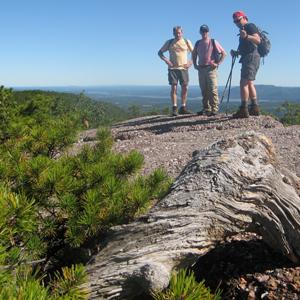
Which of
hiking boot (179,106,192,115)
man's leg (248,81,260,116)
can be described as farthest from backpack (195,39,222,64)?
hiking boot (179,106,192,115)

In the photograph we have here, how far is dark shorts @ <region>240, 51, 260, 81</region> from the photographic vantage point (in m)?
9.66

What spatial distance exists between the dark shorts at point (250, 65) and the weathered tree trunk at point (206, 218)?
6.73 metres

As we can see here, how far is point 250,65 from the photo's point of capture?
31.7 feet

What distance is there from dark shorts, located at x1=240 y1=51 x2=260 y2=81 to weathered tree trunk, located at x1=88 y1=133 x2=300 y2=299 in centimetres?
673

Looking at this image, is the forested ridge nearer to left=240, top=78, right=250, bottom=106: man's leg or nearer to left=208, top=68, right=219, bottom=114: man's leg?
left=240, top=78, right=250, bottom=106: man's leg

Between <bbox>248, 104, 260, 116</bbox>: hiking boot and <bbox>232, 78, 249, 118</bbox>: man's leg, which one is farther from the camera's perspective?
<bbox>248, 104, 260, 116</bbox>: hiking boot

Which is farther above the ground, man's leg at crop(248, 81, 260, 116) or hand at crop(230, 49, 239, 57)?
hand at crop(230, 49, 239, 57)

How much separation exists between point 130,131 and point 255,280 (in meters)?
8.78

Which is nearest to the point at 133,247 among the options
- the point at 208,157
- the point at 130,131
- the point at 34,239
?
the point at 34,239

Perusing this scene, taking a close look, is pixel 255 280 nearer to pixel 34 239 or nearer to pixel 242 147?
pixel 242 147

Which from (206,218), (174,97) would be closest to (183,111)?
Answer: (174,97)

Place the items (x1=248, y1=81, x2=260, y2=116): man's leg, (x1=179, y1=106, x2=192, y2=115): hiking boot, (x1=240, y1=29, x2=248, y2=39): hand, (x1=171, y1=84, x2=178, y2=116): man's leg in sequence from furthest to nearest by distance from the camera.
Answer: (x1=179, y1=106, x2=192, y2=115): hiking boot < (x1=171, y1=84, x2=178, y2=116): man's leg < (x1=248, y1=81, x2=260, y2=116): man's leg < (x1=240, y1=29, x2=248, y2=39): hand

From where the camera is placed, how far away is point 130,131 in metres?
11.6

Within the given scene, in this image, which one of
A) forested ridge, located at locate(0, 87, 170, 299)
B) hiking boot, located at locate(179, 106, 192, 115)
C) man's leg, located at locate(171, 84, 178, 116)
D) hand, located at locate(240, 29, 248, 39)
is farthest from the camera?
hiking boot, located at locate(179, 106, 192, 115)
